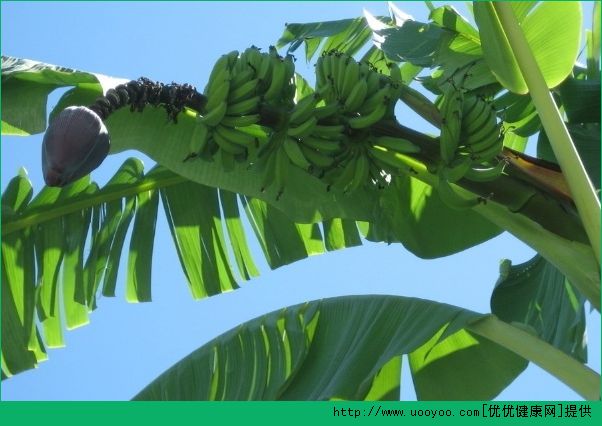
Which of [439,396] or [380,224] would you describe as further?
[380,224]

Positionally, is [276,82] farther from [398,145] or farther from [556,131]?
[556,131]

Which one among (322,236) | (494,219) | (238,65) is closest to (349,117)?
(238,65)

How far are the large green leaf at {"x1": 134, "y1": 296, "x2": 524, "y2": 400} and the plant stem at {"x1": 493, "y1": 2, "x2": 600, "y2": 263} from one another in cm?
39

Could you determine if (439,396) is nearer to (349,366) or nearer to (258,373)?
(349,366)

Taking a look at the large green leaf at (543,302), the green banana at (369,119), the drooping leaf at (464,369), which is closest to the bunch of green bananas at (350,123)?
the green banana at (369,119)

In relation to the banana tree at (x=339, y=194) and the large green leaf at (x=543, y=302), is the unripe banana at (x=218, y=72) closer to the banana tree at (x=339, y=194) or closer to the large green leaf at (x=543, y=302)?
the banana tree at (x=339, y=194)

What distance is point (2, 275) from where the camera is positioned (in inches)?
85.8

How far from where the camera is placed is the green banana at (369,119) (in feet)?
5.46

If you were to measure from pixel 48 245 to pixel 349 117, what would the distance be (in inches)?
38.3

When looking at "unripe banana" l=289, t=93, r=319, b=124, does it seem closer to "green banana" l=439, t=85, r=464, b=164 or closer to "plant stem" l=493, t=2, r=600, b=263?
"green banana" l=439, t=85, r=464, b=164

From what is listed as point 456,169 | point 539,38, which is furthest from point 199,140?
point 539,38

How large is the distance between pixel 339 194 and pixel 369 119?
0.47 meters

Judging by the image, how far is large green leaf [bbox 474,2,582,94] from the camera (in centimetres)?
178

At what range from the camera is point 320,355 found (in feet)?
6.59
